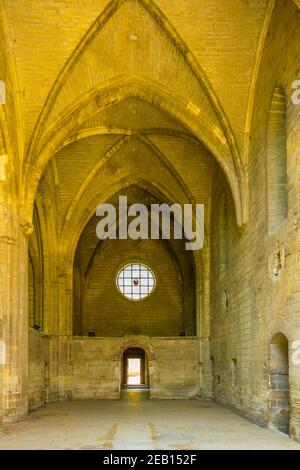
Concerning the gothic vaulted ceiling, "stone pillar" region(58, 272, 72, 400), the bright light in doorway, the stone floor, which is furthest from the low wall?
the bright light in doorway

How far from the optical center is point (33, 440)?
1085 cm

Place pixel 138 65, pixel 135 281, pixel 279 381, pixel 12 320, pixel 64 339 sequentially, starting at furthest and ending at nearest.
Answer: pixel 135 281 < pixel 64 339 < pixel 138 65 < pixel 12 320 < pixel 279 381

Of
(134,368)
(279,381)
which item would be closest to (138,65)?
(279,381)

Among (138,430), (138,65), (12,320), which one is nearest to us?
(138,430)

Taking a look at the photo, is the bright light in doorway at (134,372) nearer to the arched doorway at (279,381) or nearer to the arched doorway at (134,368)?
the arched doorway at (134,368)

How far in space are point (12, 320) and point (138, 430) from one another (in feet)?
13.4

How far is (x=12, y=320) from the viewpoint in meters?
14.2

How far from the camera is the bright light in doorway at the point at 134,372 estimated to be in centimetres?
3362

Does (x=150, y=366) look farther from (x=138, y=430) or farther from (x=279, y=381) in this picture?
(x=279, y=381)

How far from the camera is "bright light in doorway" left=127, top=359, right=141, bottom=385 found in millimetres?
33625

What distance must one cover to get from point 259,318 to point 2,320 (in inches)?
229

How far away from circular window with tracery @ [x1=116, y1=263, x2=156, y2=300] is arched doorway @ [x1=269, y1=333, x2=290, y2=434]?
16.5m

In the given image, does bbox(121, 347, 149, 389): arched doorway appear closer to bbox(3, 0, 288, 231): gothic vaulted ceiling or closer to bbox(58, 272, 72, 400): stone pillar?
bbox(58, 272, 72, 400): stone pillar

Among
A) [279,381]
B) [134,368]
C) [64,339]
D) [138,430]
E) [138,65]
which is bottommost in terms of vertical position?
[134,368]
